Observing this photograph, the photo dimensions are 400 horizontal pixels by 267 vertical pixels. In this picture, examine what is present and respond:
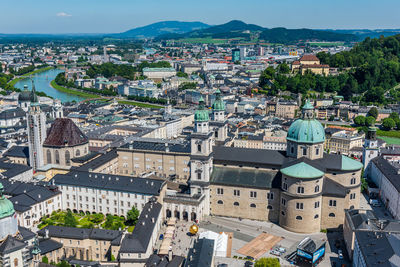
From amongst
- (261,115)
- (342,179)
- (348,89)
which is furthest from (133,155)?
(348,89)

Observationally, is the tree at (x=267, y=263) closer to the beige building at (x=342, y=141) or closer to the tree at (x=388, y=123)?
the beige building at (x=342, y=141)

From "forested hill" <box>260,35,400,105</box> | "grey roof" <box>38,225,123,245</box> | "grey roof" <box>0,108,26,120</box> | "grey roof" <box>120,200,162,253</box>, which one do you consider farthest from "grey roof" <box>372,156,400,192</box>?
"grey roof" <box>0,108,26,120</box>

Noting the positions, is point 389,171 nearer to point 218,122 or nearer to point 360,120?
point 218,122

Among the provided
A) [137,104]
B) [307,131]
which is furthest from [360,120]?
[137,104]

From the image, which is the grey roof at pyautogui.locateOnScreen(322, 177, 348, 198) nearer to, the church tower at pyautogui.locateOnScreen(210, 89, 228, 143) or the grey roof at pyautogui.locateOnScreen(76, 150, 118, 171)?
the church tower at pyautogui.locateOnScreen(210, 89, 228, 143)

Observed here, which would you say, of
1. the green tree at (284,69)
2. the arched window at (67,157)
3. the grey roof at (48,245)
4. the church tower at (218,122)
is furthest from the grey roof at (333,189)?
the green tree at (284,69)

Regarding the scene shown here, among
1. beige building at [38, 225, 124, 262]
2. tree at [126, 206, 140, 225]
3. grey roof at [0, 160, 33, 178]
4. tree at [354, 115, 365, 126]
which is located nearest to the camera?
beige building at [38, 225, 124, 262]

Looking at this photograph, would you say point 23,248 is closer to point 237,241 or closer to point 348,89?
point 237,241
